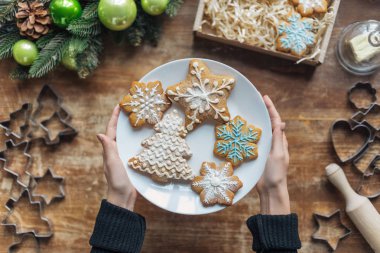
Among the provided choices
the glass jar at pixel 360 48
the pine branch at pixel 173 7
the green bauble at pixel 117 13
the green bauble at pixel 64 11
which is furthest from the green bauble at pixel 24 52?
the glass jar at pixel 360 48

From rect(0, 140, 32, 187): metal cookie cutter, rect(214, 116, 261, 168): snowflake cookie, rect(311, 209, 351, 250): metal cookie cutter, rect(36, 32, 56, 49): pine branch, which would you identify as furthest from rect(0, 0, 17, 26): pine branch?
rect(311, 209, 351, 250): metal cookie cutter

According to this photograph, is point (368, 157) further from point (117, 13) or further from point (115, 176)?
point (117, 13)

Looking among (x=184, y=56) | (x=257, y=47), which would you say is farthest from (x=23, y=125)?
(x=257, y=47)

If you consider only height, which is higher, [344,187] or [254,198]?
[344,187]

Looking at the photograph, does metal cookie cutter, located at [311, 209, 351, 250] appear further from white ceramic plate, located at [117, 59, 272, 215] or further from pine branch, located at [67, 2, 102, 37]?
pine branch, located at [67, 2, 102, 37]

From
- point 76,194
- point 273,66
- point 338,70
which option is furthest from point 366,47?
point 76,194

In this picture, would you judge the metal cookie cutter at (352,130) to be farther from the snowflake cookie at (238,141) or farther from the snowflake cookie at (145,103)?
the snowflake cookie at (145,103)

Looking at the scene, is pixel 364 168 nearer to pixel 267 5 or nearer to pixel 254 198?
pixel 254 198
